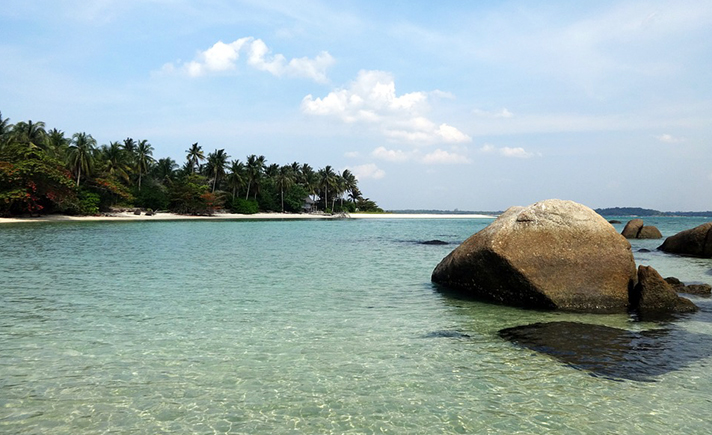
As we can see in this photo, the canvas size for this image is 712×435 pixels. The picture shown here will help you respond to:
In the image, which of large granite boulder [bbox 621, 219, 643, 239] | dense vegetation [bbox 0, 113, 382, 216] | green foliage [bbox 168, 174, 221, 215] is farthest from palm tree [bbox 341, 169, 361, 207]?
large granite boulder [bbox 621, 219, 643, 239]

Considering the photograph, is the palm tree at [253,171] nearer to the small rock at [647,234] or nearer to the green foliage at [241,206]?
the green foliage at [241,206]

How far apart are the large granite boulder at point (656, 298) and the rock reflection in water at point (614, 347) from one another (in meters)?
1.95

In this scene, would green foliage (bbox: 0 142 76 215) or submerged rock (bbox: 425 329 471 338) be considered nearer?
submerged rock (bbox: 425 329 471 338)

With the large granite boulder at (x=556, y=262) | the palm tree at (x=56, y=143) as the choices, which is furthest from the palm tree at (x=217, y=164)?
the large granite boulder at (x=556, y=262)

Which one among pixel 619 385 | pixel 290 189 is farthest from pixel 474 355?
pixel 290 189

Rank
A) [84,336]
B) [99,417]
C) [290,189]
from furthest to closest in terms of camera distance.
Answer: [290,189] → [84,336] → [99,417]

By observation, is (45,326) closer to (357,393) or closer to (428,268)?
(357,393)

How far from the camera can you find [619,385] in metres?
6.05

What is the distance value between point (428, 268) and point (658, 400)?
1305cm

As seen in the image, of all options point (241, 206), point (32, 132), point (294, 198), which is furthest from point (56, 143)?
point (294, 198)

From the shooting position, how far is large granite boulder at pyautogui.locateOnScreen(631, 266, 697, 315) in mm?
Result: 10734

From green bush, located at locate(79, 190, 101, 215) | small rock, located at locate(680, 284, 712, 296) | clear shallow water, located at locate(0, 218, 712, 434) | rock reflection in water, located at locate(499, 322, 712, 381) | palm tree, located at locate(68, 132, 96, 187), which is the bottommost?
clear shallow water, located at locate(0, 218, 712, 434)

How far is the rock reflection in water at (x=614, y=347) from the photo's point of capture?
675 centimetres

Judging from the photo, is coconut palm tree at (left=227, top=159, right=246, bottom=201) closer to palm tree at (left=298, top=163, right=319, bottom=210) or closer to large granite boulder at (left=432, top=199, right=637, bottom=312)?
palm tree at (left=298, top=163, right=319, bottom=210)
